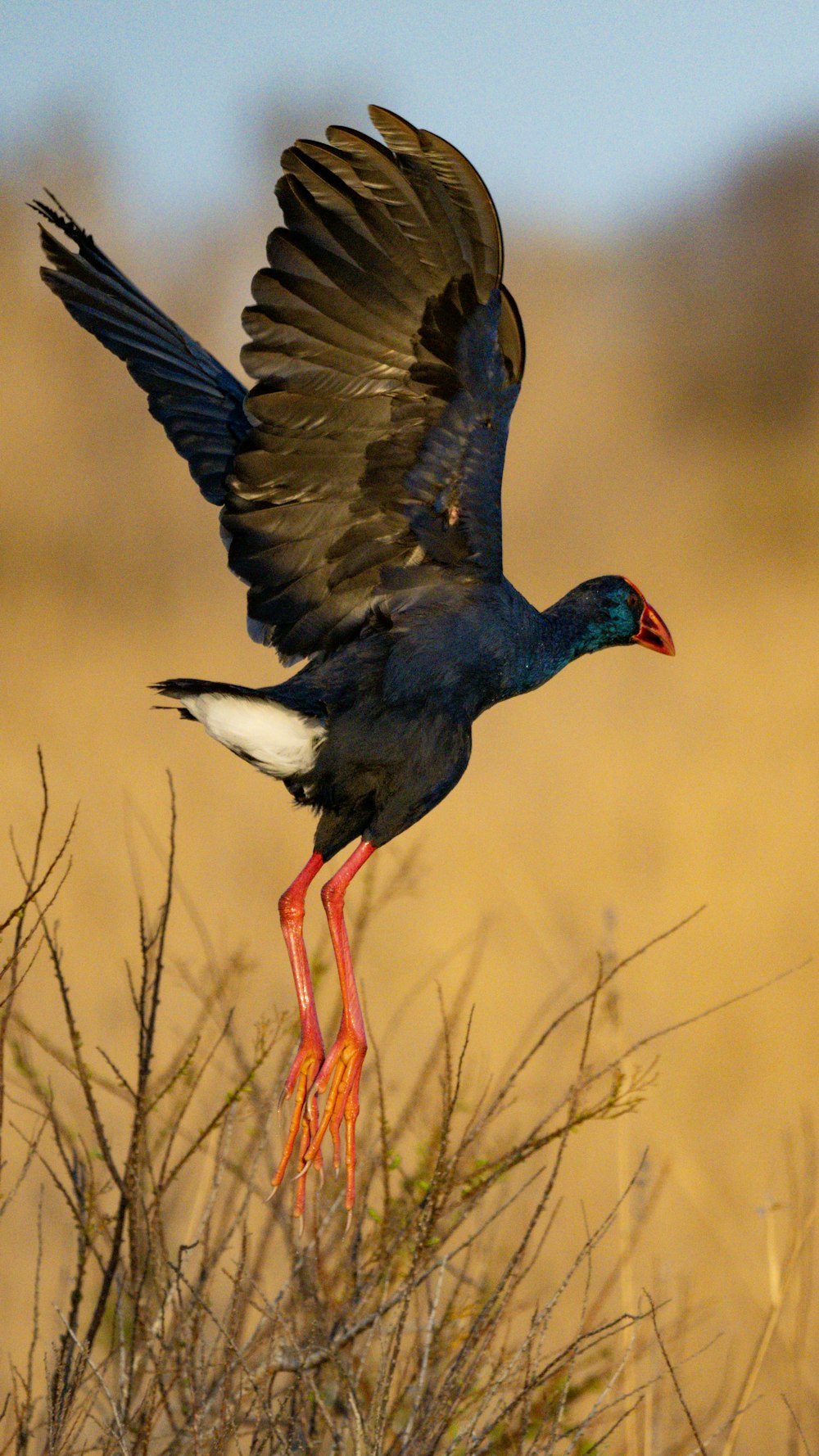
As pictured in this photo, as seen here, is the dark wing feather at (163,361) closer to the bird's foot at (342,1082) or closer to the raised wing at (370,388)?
the raised wing at (370,388)

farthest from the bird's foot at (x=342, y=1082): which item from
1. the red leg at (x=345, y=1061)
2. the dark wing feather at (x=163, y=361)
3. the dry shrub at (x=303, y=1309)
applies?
the dark wing feather at (x=163, y=361)

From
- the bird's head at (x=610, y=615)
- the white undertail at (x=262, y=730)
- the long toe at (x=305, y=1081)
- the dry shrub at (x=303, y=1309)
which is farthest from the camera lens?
the bird's head at (x=610, y=615)

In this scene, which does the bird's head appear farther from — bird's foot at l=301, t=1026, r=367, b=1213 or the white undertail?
bird's foot at l=301, t=1026, r=367, b=1213

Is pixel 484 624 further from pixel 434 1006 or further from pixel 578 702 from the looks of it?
pixel 578 702

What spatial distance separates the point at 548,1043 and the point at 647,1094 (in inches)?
25.3

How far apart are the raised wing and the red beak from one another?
2.86ft

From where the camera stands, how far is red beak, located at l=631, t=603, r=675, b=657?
427 centimetres

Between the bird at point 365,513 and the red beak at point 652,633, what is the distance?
1.81ft

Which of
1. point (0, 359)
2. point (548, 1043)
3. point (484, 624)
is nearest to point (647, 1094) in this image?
point (548, 1043)

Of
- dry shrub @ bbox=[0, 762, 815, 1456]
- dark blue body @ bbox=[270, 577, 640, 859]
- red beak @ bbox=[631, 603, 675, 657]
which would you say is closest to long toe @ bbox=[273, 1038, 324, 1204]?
dry shrub @ bbox=[0, 762, 815, 1456]

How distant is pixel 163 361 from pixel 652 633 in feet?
5.45

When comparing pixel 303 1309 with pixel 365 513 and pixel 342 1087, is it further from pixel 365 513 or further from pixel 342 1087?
pixel 365 513

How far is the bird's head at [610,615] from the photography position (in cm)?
404

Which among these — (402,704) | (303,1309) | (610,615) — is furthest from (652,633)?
(303,1309)
